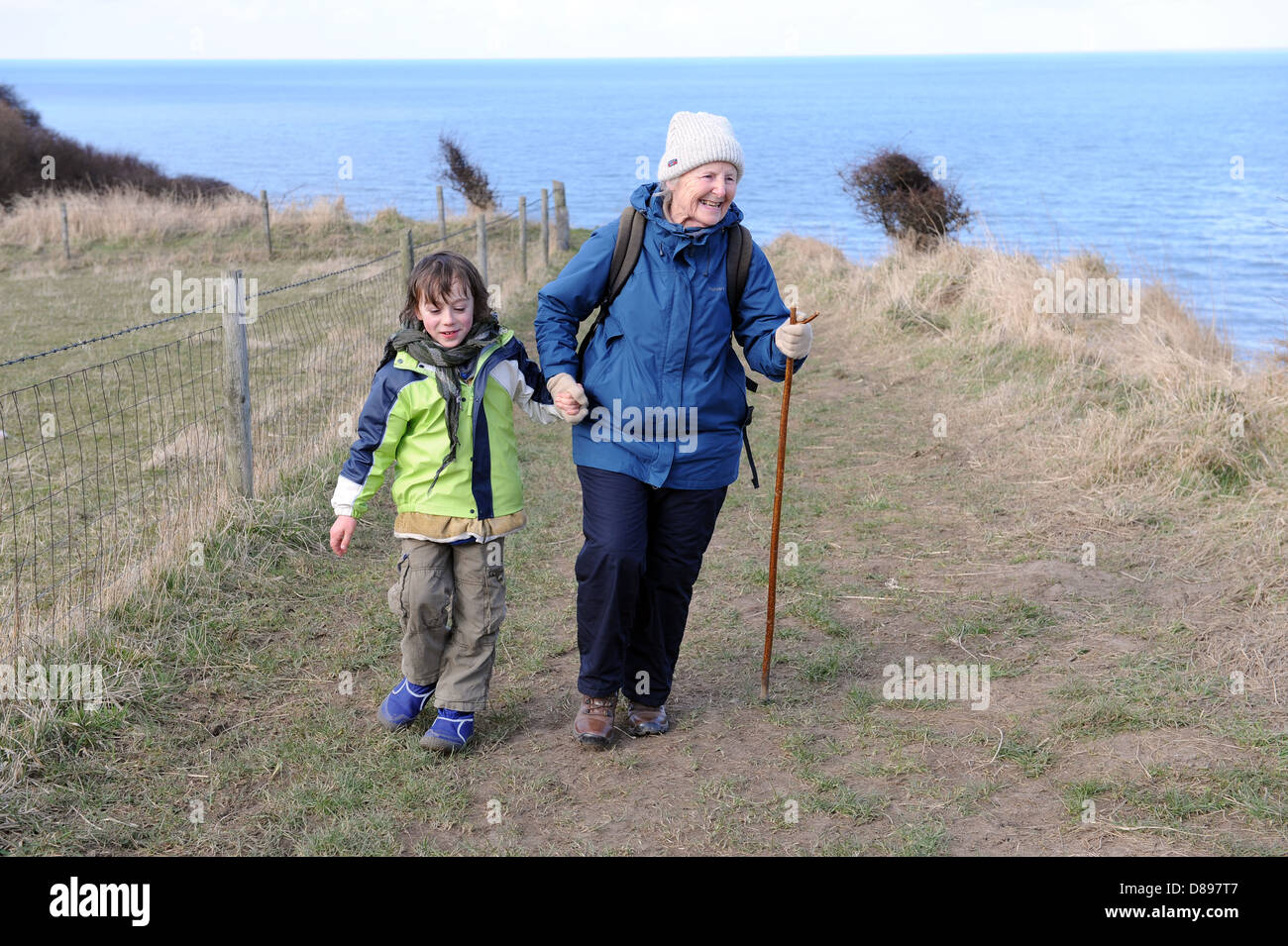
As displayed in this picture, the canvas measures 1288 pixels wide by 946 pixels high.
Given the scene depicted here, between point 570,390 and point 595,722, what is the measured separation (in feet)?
3.74

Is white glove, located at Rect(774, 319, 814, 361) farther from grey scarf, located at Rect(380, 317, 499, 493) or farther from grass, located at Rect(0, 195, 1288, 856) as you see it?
grass, located at Rect(0, 195, 1288, 856)

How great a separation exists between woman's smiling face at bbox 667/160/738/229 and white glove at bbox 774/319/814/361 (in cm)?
39

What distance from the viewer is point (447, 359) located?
138 inches

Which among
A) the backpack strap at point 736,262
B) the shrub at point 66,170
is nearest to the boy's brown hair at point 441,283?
the backpack strap at point 736,262

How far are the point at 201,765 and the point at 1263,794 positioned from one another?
130 inches

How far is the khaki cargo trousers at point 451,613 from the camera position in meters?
3.66

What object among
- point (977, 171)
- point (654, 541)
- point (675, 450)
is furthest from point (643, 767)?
point (977, 171)

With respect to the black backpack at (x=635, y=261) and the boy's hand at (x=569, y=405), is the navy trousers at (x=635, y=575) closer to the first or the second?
the boy's hand at (x=569, y=405)

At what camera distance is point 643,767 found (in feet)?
12.3

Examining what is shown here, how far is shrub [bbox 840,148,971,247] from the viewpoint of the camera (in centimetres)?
1502
